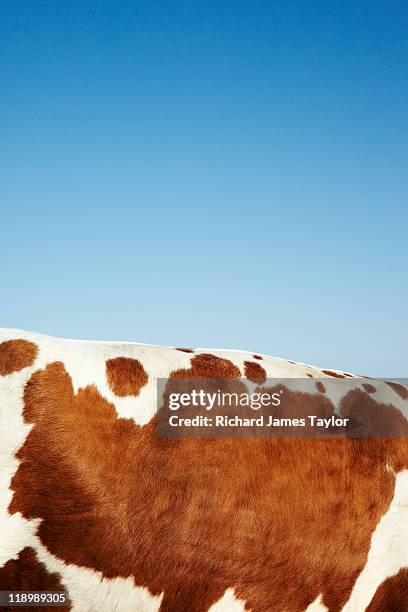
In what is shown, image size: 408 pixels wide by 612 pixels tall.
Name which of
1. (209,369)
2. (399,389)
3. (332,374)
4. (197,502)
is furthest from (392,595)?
(209,369)

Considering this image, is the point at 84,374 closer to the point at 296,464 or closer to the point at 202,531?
the point at 202,531

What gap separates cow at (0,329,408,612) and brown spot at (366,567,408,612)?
1 cm

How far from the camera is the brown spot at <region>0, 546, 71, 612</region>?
4.46m

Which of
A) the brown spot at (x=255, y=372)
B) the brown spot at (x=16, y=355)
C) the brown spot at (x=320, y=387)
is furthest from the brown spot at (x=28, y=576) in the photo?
the brown spot at (x=320, y=387)

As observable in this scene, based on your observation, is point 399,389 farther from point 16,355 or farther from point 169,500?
point 16,355

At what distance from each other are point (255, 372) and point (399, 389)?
5.36 ft

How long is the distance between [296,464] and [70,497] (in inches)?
71.1

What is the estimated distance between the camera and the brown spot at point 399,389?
20.0ft

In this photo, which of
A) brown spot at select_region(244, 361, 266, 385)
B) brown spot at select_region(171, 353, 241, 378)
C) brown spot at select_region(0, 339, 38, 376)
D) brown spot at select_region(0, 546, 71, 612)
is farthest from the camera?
brown spot at select_region(244, 361, 266, 385)

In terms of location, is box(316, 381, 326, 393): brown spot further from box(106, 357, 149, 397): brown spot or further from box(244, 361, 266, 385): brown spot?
box(106, 357, 149, 397): brown spot

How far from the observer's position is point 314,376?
18.9 ft

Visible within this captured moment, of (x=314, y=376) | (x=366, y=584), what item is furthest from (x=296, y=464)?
(x=366, y=584)

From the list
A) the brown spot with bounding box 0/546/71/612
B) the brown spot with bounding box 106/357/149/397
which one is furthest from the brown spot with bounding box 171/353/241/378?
the brown spot with bounding box 0/546/71/612

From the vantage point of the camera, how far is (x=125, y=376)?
4988mm
